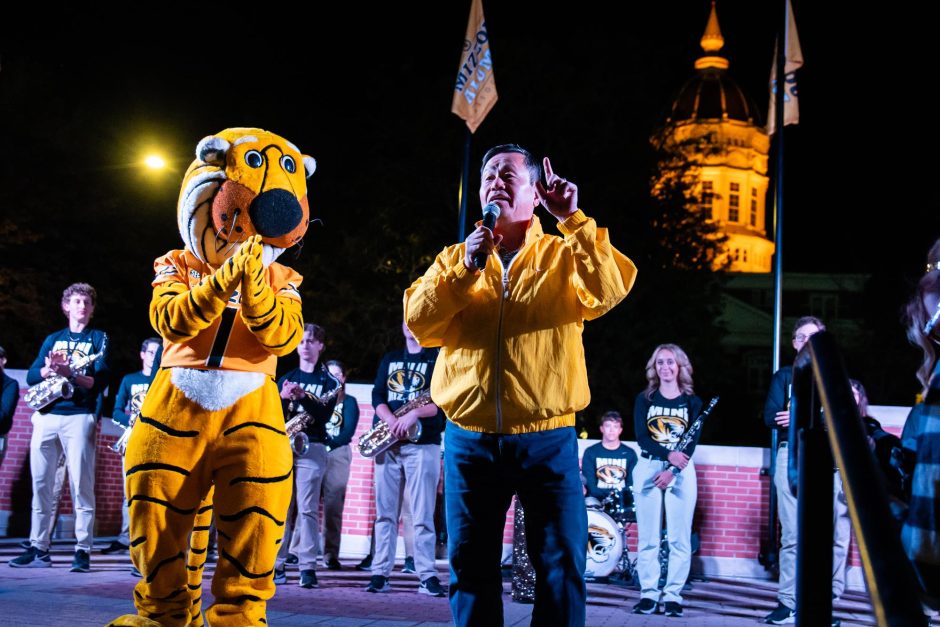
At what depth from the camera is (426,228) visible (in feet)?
86.6

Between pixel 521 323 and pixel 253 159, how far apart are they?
1613 millimetres

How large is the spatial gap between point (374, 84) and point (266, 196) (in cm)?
2451

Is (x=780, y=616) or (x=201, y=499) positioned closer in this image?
(x=201, y=499)

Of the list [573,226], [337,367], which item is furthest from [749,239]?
[573,226]

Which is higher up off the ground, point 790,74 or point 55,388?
point 790,74

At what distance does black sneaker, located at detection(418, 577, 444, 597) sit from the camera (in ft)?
25.8

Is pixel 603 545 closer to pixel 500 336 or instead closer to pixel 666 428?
pixel 666 428

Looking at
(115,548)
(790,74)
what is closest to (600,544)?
(115,548)

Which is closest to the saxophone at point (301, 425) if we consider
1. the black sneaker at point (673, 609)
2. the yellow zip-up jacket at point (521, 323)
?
the black sneaker at point (673, 609)

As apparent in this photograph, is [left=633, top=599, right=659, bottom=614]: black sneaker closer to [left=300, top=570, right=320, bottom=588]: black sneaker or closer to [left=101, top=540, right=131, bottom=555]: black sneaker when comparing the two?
[left=300, top=570, right=320, bottom=588]: black sneaker

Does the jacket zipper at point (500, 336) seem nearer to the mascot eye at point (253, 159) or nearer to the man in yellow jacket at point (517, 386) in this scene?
the man in yellow jacket at point (517, 386)

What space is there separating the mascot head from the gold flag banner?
8.79m

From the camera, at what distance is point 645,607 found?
752 centimetres

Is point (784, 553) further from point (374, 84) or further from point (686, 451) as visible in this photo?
point (374, 84)
